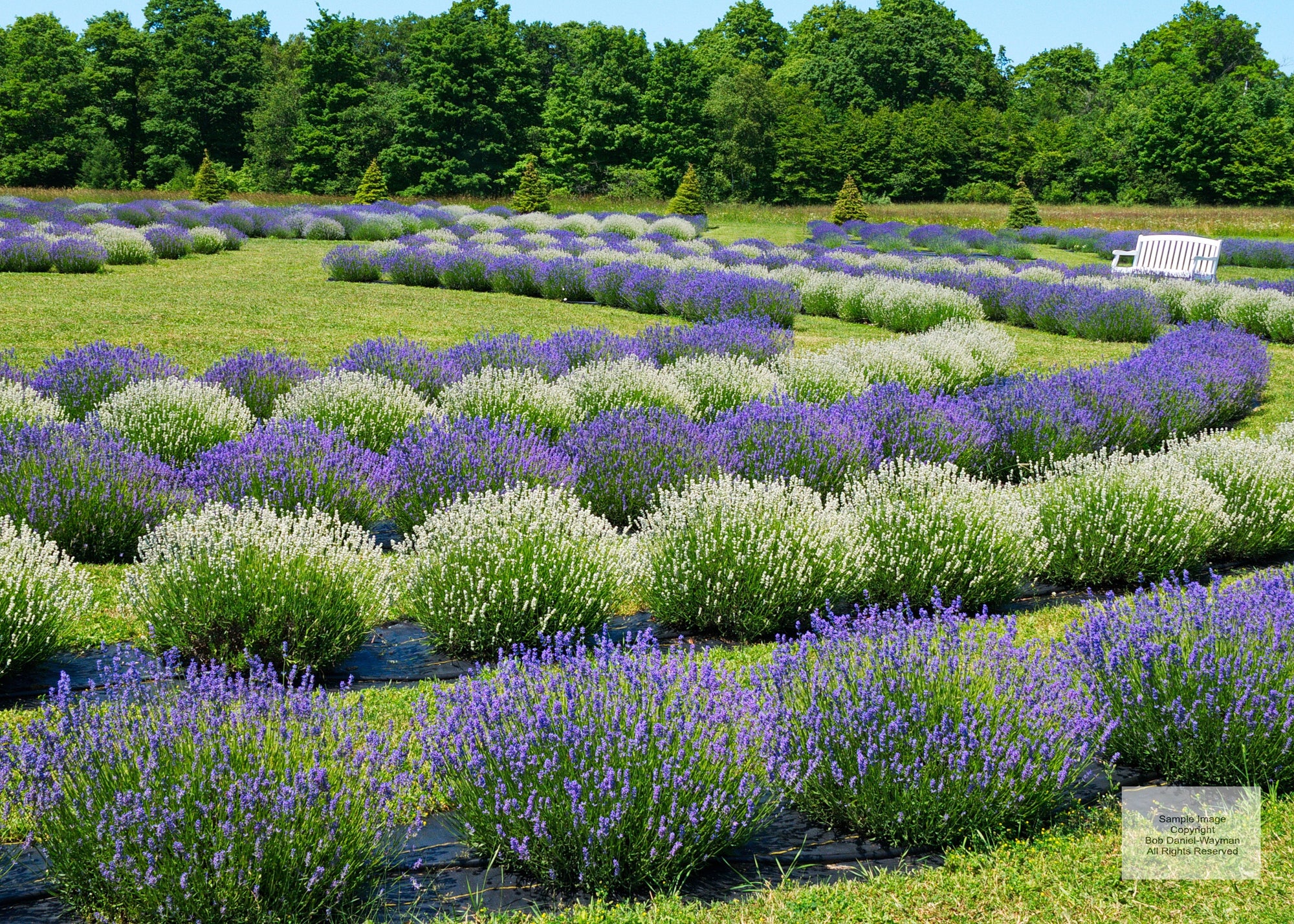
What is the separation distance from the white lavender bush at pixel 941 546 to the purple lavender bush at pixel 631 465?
1.22 m

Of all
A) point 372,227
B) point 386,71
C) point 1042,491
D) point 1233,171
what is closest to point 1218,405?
point 1042,491

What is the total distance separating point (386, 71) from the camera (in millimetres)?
69812

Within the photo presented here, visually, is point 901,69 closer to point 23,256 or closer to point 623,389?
point 23,256

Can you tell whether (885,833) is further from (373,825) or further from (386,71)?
(386,71)

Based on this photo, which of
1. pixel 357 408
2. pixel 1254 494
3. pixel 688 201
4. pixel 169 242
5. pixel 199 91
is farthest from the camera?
pixel 199 91

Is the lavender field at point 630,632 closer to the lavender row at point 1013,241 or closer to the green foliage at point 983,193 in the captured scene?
the lavender row at point 1013,241

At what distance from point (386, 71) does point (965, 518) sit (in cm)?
Answer: 7275

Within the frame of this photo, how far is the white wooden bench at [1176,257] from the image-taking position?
1783 cm

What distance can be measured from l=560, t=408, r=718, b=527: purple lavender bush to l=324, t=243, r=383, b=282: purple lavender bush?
12426 millimetres

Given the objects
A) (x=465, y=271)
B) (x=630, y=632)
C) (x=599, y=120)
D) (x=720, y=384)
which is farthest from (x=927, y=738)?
(x=599, y=120)

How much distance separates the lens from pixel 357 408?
7.21m

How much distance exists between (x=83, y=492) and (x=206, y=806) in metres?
3.60

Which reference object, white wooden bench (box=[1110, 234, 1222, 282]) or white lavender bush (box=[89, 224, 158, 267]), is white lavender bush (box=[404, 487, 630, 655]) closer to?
white lavender bush (box=[89, 224, 158, 267])

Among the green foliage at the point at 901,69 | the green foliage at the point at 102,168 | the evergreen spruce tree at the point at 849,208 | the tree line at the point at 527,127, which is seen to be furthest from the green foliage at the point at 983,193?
the green foliage at the point at 102,168
